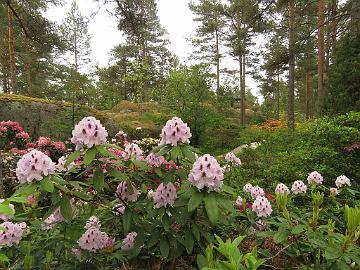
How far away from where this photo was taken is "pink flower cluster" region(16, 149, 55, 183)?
5.70 ft

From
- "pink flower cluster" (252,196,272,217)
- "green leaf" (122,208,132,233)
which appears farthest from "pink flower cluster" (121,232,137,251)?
"pink flower cluster" (252,196,272,217)

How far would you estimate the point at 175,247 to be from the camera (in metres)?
2.02

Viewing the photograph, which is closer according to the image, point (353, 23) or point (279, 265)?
point (279, 265)

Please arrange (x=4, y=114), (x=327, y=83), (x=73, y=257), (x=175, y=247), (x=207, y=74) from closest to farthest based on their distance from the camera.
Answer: (x=175, y=247)
(x=73, y=257)
(x=327, y=83)
(x=4, y=114)
(x=207, y=74)

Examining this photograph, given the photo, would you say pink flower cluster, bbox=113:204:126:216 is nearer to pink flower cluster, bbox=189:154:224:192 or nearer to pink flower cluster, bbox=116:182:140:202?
pink flower cluster, bbox=116:182:140:202

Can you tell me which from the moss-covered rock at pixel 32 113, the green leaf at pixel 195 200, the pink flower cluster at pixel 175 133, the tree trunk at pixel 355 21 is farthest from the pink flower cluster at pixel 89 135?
the moss-covered rock at pixel 32 113

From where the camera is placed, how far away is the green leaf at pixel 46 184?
1644 mm

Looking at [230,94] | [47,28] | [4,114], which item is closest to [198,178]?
[47,28]

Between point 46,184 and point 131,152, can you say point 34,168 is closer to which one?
point 46,184

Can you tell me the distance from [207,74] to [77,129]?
41.7 feet

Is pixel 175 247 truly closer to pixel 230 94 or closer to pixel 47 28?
pixel 47 28

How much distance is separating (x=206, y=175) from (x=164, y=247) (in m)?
0.55

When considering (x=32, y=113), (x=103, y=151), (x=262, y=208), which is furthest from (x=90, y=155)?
(x=32, y=113)

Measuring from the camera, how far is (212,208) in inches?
68.3
